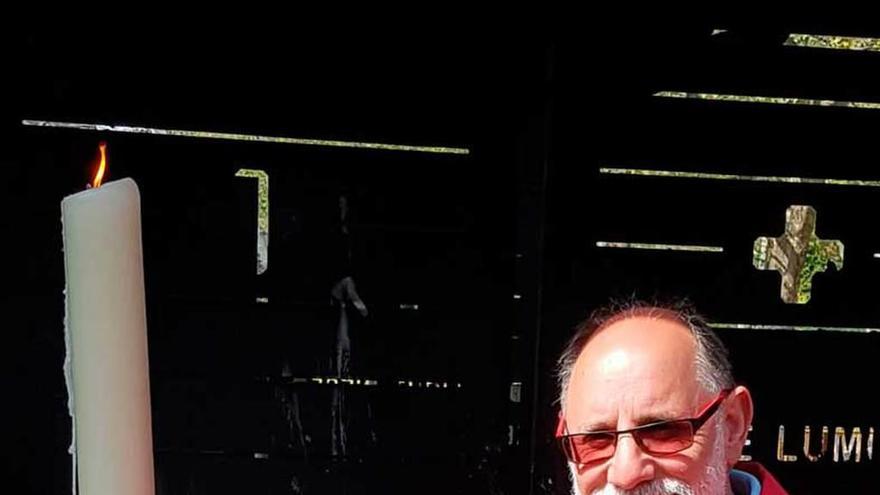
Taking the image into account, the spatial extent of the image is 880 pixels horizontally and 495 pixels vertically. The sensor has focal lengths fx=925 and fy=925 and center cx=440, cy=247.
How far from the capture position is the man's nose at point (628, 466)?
1.08m

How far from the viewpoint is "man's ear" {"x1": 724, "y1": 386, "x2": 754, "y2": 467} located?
46.0 inches

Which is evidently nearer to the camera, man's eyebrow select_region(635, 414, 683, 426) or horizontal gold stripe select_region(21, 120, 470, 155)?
man's eyebrow select_region(635, 414, 683, 426)

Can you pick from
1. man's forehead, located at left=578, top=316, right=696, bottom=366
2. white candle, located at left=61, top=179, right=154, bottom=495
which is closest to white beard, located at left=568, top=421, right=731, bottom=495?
man's forehead, located at left=578, top=316, right=696, bottom=366

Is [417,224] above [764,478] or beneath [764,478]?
above

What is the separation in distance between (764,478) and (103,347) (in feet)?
3.50

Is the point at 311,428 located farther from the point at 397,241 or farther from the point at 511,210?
the point at 511,210

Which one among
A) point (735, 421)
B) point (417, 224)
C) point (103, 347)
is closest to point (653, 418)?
point (735, 421)

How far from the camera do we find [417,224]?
143cm

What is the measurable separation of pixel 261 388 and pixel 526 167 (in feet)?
1.75

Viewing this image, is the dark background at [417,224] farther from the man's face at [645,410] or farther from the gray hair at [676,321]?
the man's face at [645,410]

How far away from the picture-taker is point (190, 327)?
1.41 metres

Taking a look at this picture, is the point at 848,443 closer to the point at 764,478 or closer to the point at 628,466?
the point at 764,478

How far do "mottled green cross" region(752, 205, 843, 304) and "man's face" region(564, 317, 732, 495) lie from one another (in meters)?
0.38

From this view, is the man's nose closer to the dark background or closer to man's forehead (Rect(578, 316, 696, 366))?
man's forehead (Rect(578, 316, 696, 366))
